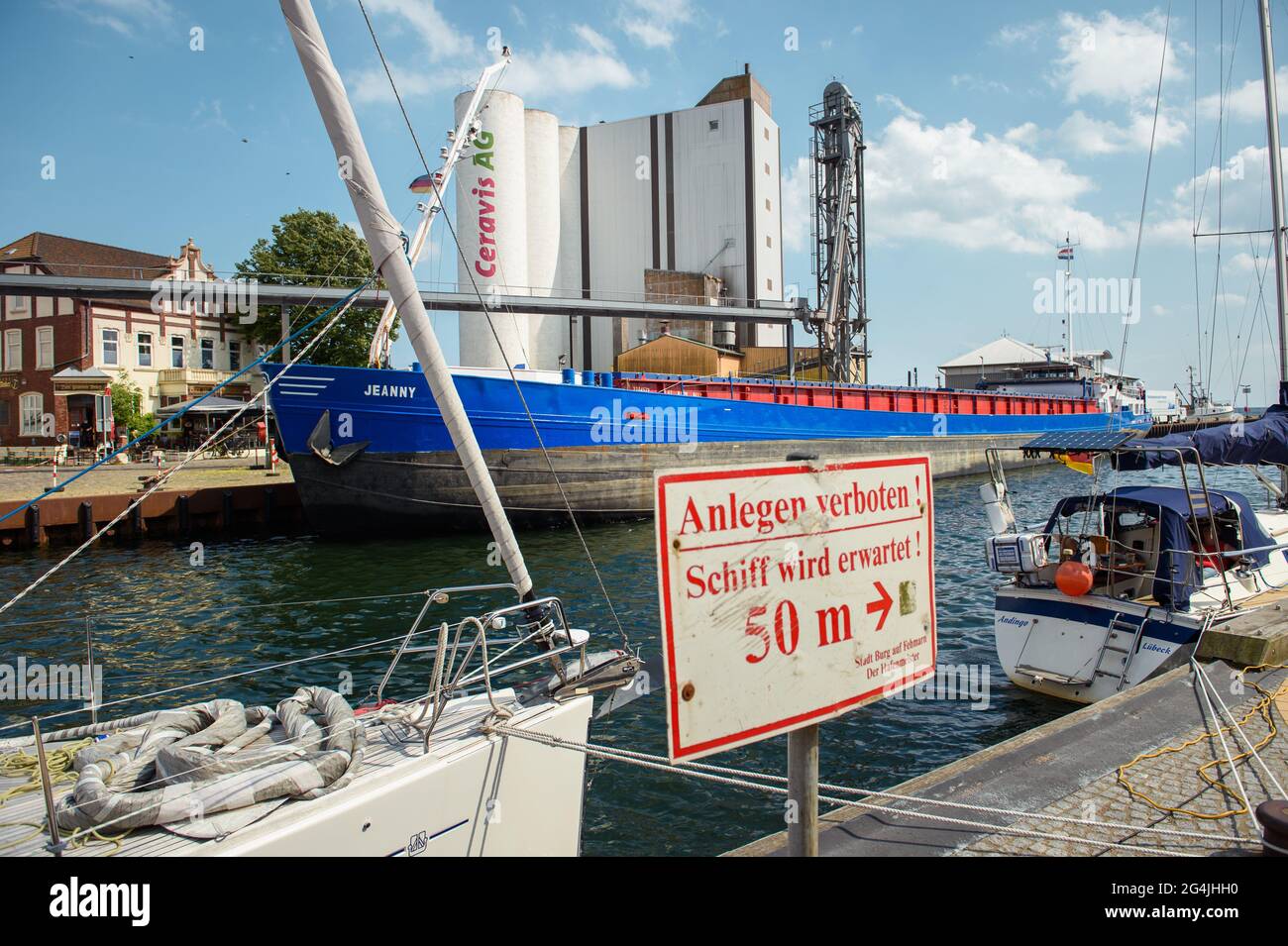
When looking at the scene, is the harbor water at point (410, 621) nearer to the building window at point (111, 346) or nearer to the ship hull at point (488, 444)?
the ship hull at point (488, 444)

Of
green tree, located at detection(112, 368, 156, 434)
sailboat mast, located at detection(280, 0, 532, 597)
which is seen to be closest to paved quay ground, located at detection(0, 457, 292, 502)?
green tree, located at detection(112, 368, 156, 434)

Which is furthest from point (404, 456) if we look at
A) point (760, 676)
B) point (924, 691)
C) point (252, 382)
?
point (252, 382)

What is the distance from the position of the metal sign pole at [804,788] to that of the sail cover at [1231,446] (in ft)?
27.5

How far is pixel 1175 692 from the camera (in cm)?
664

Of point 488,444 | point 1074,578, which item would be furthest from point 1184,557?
point 488,444

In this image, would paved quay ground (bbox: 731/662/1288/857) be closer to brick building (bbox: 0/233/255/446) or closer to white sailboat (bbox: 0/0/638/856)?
white sailboat (bbox: 0/0/638/856)

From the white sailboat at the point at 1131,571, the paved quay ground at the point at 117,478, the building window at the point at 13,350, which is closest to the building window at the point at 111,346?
the building window at the point at 13,350

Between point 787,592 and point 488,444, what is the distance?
17.8m

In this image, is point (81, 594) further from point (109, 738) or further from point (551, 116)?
point (551, 116)

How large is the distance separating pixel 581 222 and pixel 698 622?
155ft

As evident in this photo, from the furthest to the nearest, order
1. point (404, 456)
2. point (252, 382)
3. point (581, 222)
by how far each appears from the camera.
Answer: point (581, 222), point (252, 382), point (404, 456)

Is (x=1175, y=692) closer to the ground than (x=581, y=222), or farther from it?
closer to the ground

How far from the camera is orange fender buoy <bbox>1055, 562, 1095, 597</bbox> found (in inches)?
324

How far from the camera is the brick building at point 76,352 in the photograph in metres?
36.4
